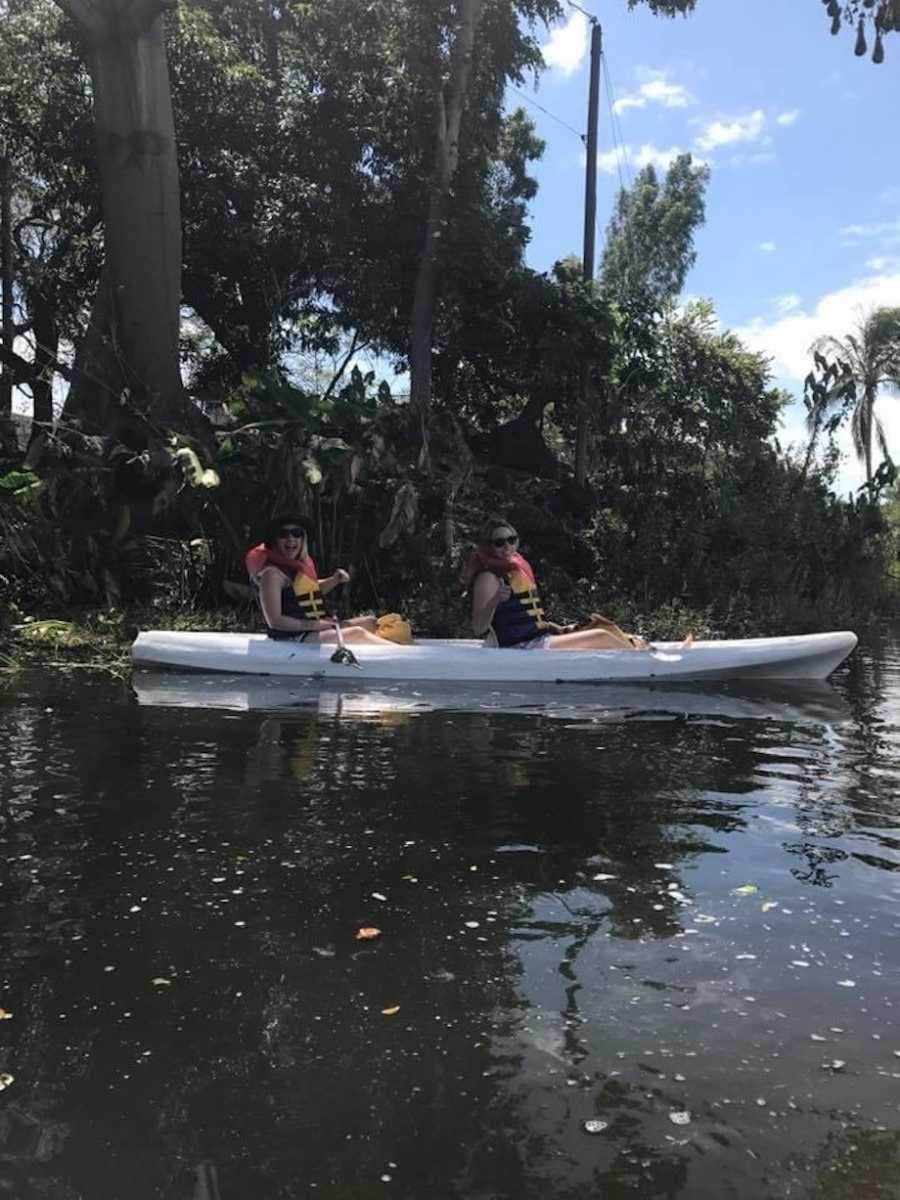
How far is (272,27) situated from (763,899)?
19.9 m

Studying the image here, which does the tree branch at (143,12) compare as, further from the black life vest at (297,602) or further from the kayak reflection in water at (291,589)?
the black life vest at (297,602)

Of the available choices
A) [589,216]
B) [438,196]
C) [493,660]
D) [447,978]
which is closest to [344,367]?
[438,196]

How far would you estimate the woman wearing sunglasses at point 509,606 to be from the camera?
8055mm

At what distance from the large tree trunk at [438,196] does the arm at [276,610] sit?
8.00 meters

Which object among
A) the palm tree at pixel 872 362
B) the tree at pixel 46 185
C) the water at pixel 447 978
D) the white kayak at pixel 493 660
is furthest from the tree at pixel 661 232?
the water at pixel 447 978

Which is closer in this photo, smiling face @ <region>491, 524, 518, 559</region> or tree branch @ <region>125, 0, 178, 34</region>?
smiling face @ <region>491, 524, 518, 559</region>

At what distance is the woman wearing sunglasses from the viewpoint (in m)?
8.05

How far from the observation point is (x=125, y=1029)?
2.61 meters

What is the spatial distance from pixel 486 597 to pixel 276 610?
6.19 ft

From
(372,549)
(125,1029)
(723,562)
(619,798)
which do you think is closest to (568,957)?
(125,1029)

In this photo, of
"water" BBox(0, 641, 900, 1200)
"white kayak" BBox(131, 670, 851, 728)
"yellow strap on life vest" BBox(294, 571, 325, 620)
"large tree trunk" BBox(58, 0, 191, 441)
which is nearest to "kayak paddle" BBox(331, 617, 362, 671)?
"white kayak" BBox(131, 670, 851, 728)

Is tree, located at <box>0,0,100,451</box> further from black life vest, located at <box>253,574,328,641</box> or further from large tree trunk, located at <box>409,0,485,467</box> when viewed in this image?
black life vest, located at <box>253,574,328,641</box>

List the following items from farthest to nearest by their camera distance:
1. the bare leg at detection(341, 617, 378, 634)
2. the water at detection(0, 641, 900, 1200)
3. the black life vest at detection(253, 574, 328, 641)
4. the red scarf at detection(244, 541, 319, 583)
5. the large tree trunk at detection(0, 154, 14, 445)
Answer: the large tree trunk at detection(0, 154, 14, 445)
the bare leg at detection(341, 617, 378, 634)
the black life vest at detection(253, 574, 328, 641)
the red scarf at detection(244, 541, 319, 583)
the water at detection(0, 641, 900, 1200)

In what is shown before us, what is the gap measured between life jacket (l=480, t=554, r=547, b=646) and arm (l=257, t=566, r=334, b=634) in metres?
1.51
